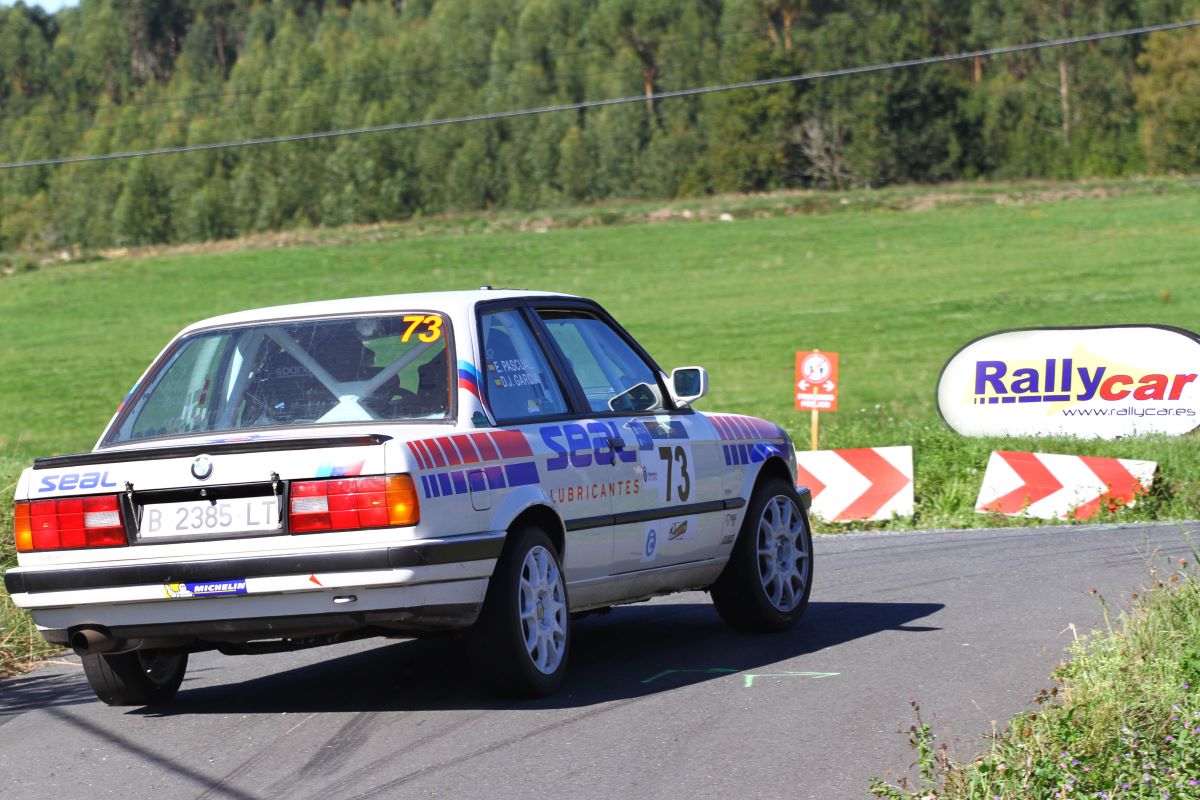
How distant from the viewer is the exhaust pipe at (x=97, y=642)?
6.92 m

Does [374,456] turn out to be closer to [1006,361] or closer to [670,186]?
[1006,361]

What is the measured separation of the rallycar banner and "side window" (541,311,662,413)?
1022 centimetres

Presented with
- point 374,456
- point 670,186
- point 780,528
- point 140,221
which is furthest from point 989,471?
point 140,221

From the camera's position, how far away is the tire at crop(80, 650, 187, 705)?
7.54 m

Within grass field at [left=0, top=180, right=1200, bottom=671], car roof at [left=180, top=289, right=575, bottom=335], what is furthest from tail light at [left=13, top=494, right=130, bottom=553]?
grass field at [left=0, top=180, right=1200, bottom=671]

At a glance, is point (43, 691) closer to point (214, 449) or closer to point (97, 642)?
point (97, 642)

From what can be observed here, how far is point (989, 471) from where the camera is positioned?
607 inches

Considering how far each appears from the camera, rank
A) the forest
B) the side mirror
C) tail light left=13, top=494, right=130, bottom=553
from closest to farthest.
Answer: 1. tail light left=13, top=494, right=130, bottom=553
2. the side mirror
3. the forest

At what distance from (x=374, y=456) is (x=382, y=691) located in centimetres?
168

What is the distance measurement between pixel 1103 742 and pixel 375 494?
269 cm

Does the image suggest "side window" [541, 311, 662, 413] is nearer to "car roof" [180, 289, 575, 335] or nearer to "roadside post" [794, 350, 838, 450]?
"car roof" [180, 289, 575, 335]

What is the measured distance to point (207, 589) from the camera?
664 centimetres

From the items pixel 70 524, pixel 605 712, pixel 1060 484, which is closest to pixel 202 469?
pixel 70 524

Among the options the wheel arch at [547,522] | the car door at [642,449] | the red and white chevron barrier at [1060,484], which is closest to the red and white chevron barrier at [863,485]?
the red and white chevron barrier at [1060,484]
